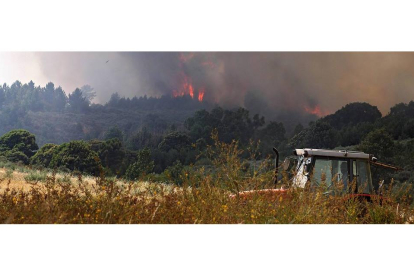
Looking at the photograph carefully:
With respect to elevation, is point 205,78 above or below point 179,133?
above

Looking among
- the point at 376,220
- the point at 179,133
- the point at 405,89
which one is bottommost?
the point at 376,220

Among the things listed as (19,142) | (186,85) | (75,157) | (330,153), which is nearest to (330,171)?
(330,153)

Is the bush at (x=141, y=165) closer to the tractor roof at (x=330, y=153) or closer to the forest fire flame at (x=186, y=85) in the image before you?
the forest fire flame at (x=186, y=85)

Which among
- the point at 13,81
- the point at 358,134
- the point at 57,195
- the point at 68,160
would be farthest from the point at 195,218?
the point at 358,134

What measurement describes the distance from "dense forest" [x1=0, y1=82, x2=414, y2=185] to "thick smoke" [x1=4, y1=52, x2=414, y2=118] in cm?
35

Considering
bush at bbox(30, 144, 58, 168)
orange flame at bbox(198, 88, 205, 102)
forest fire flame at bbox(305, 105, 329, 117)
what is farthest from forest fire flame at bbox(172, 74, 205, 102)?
bush at bbox(30, 144, 58, 168)

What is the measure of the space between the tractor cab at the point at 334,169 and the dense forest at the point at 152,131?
19.4 feet

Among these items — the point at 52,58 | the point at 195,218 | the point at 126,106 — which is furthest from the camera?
the point at 126,106

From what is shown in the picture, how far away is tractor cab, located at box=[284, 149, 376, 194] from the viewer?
7.11m

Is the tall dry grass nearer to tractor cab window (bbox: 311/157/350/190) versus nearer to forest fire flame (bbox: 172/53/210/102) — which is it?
tractor cab window (bbox: 311/157/350/190)

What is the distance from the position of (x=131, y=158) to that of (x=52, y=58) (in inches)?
128

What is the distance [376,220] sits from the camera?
723cm

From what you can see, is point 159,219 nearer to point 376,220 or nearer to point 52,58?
point 376,220

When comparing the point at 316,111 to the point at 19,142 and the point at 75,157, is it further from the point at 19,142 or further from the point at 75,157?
the point at 19,142
